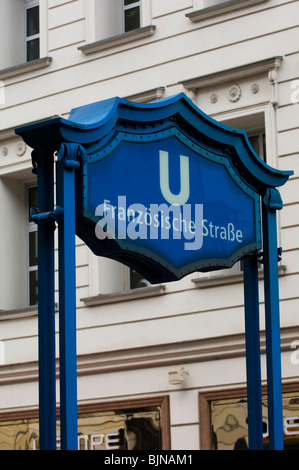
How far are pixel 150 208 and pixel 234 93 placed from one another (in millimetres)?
7878

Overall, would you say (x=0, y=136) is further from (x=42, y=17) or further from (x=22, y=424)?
(x=22, y=424)

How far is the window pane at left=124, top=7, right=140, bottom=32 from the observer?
1864 cm

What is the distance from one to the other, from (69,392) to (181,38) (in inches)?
406

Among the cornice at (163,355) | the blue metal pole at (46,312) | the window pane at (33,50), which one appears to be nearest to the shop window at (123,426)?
the cornice at (163,355)

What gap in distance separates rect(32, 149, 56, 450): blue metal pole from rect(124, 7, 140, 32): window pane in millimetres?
10673

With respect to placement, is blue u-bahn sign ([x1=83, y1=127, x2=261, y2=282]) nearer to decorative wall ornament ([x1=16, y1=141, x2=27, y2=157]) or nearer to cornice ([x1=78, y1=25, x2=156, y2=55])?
cornice ([x1=78, y1=25, x2=156, y2=55])

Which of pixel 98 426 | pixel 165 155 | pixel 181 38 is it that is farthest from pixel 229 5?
pixel 165 155

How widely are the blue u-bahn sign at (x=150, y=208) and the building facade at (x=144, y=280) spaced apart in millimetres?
5177

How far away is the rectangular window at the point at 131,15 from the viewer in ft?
61.2

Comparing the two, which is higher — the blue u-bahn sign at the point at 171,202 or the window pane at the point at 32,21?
the window pane at the point at 32,21

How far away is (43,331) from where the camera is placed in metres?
8.12

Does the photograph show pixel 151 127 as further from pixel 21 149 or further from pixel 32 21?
pixel 32 21

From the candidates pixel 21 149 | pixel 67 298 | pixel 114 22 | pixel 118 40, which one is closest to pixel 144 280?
pixel 21 149

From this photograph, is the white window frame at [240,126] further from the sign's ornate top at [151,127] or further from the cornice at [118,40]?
the sign's ornate top at [151,127]
